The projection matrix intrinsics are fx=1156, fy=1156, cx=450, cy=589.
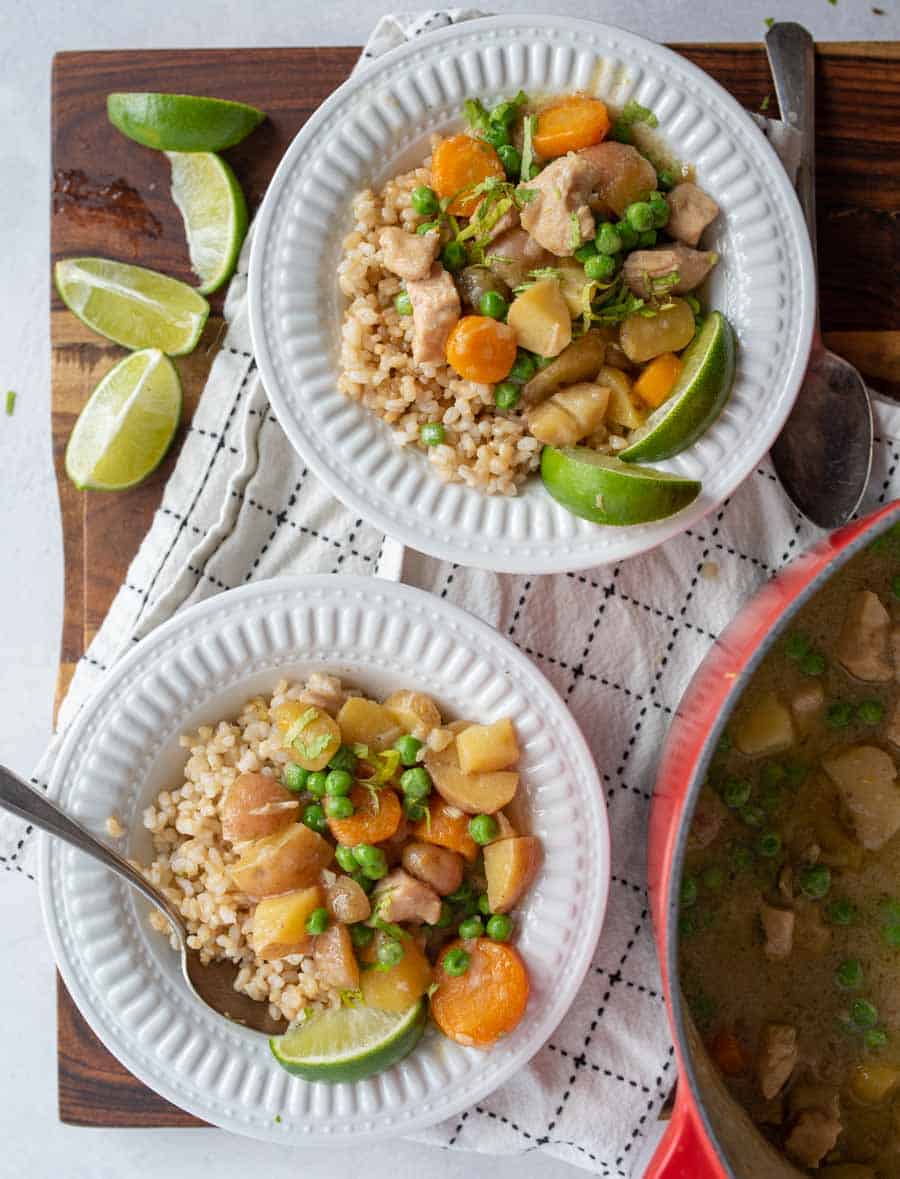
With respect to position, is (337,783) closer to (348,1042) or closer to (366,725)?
(366,725)

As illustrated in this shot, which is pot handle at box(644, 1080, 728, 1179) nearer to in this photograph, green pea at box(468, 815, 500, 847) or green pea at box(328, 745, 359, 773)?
green pea at box(468, 815, 500, 847)

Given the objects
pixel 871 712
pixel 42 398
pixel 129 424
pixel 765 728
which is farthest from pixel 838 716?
pixel 42 398

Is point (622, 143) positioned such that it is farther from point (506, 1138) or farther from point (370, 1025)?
point (506, 1138)

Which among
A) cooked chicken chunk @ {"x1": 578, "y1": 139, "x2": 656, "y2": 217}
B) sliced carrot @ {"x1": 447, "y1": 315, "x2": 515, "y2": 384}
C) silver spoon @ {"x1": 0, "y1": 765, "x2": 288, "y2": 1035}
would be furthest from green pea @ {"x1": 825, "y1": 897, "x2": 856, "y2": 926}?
cooked chicken chunk @ {"x1": 578, "y1": 139, "x2": 656, "y2": 217}

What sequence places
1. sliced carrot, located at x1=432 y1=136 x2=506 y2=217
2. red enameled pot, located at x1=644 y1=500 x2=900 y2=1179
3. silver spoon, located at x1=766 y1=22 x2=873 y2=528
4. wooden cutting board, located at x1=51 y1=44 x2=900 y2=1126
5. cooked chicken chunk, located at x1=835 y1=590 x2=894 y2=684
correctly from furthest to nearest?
wooden cutting board, located at x1=51 y1=44 x2=900 y2=1126
silver spoon, located at x1=766 y1=22 x2=873 y2=528
sliced carrot, located at x1=432 y1=136 x2=506 y2=217
cooked chicken chunk, located at x1=835 y1=590 x2=894 y2=684
red enameled pot, located at x1=644 y1=500 x2=900 y2=1179

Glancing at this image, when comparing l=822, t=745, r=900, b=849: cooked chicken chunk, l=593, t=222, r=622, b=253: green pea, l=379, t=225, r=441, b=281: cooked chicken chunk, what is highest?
l=593, t=222, r=622, b=253: green pea

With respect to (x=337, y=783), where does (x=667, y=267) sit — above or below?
above

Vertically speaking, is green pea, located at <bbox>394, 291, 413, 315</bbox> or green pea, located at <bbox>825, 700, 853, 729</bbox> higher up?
green pea, located at <bbox>394, 291, 413, 315</bbox>
